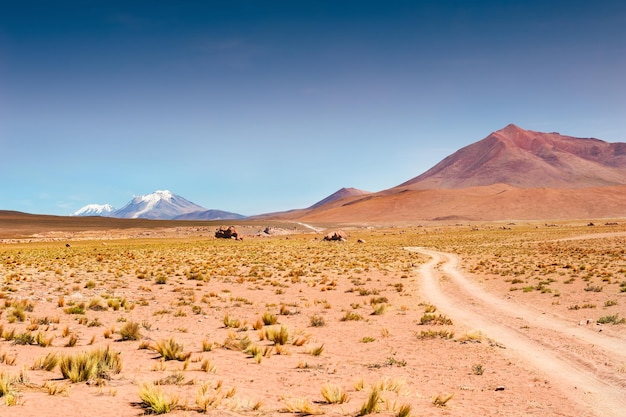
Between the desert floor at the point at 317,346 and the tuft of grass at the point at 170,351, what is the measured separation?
0.16ft

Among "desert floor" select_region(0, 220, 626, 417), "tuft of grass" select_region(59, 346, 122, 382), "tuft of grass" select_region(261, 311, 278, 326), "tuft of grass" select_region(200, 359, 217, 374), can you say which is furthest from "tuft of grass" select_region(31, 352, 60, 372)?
"tuft of grass" select_region(261, 311, 278, 326)

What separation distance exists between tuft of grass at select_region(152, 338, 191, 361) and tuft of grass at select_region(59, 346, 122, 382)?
1294 mm

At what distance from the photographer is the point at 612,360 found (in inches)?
390

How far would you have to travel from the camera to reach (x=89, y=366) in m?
8.25

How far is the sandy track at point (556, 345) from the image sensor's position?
7937 millimetres

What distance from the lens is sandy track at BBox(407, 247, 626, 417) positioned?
794 cm

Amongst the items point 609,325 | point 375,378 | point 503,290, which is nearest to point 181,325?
point 375,378

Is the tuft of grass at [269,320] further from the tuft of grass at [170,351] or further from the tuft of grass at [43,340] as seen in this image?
the tuft of grass at [43,340]

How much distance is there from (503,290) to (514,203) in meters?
171

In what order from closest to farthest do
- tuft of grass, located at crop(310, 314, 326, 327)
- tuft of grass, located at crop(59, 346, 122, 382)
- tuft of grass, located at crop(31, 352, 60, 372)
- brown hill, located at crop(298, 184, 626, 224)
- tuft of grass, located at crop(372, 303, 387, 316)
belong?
tuft of grass, located at crop(59, 346, 122, 382)
tuft of grass, located at crop(31, 352, 60, 372)
tuft of grass, located at crop(310, 314, 326, 327)
tuft of grass, located at crop(372, 303, 387, 316)
brown hill, located at crop(298, 184, 626, 224)

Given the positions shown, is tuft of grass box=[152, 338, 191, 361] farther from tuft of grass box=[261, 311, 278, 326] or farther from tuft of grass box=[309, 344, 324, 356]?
tuft of grass box=[261, 311, 278, 326]


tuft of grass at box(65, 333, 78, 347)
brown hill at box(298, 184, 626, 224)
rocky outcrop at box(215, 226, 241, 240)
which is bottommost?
tuft of grass at box(65, 333, 78, 347)

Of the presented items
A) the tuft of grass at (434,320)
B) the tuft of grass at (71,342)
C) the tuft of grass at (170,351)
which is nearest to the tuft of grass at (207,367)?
the tuft of grass at (170,351)

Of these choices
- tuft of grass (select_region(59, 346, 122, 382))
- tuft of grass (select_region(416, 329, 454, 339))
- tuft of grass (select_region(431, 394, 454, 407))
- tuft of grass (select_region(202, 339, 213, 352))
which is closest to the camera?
tuft of grass (select_region(431, 394, 454, 407))
